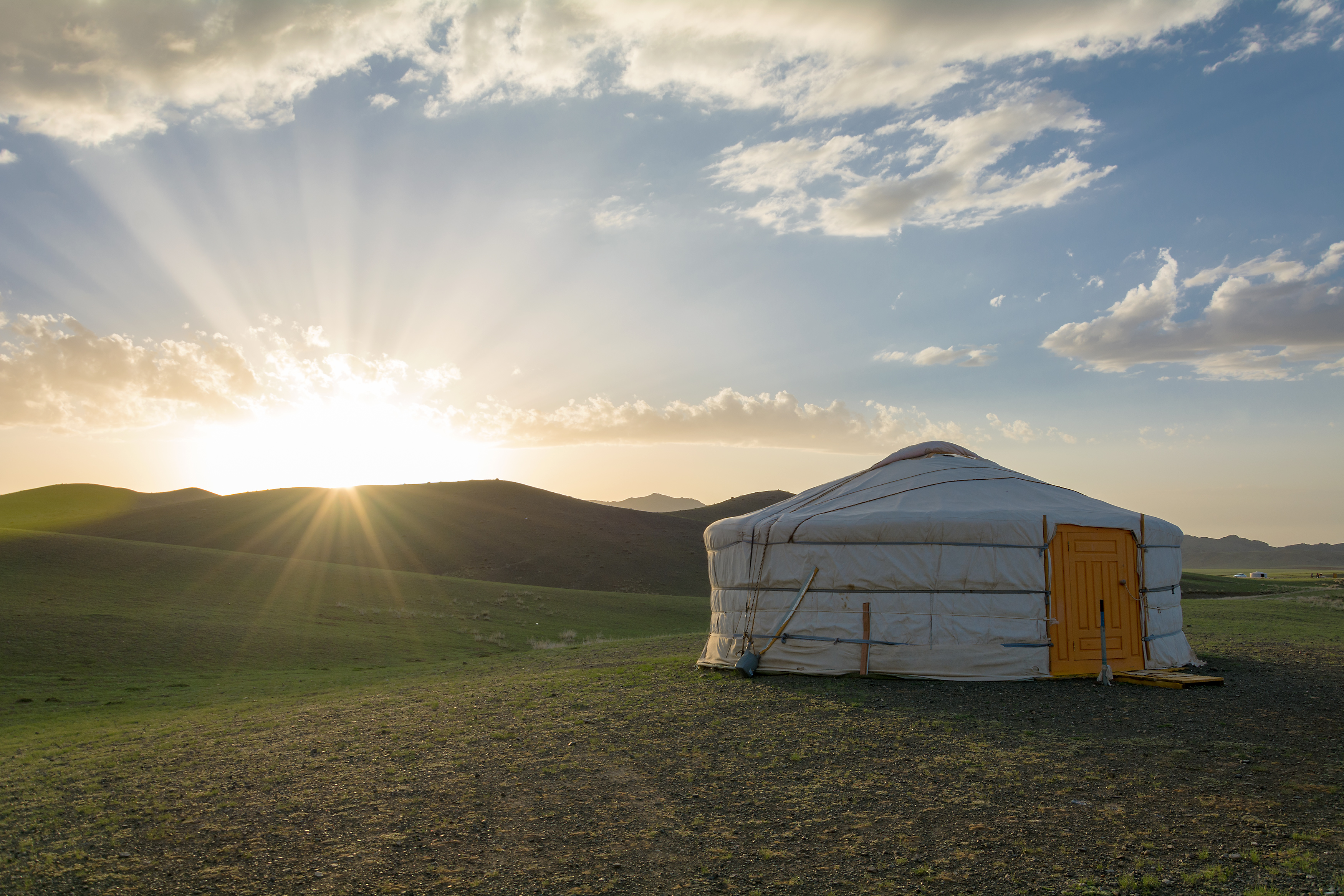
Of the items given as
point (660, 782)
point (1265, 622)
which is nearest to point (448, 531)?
point (1265, 622)

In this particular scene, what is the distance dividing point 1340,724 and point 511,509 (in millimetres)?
47537

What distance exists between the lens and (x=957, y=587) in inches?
345

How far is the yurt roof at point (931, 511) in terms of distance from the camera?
8.76 m

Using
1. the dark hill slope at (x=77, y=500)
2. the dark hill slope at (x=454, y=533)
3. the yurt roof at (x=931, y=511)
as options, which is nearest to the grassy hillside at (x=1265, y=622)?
the yurt roof at (x=931, y=511)

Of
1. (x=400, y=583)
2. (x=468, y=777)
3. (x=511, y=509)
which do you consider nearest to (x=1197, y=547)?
(x=511, y=509)

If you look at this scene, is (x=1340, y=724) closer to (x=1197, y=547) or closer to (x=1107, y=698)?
(x=1107, y=698)

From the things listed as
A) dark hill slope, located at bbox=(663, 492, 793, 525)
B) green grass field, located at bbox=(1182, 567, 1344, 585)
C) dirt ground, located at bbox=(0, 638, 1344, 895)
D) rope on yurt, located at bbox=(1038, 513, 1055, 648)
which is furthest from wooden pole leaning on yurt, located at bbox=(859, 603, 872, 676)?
dark hill slope, located at bbox=(663, 492, 793, 525)

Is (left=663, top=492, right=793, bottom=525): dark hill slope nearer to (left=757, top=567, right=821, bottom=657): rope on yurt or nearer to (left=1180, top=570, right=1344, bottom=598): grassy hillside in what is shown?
(left=1180, top=570, right=1344, bottom=598): grassy hillside

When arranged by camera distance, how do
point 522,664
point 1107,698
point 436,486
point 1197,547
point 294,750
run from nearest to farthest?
1. point 294,750
2. point 1107,698
3. point 522,664
4. point 436,486
5. point 1197,547

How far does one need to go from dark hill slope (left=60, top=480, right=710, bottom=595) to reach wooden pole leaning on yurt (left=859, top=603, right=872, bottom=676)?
28.1 meters

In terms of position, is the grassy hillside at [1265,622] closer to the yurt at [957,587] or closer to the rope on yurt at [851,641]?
the yurt at [957,587]

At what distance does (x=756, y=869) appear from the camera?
381cm

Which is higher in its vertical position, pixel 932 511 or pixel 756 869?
pixel 932 511

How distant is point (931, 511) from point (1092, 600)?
2.12 m
